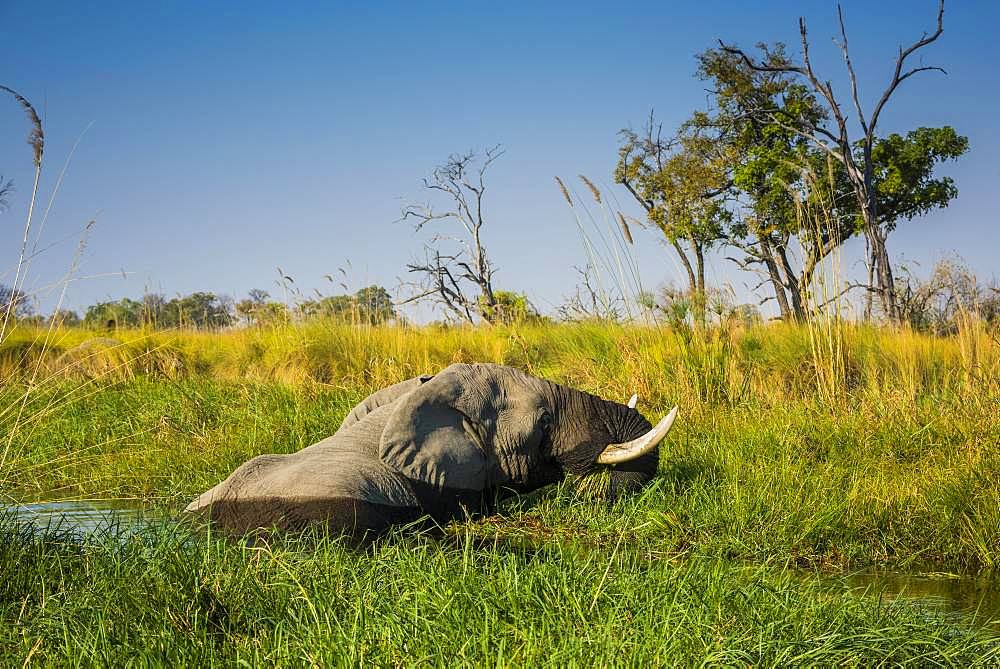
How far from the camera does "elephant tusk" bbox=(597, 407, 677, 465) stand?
4.89 metres

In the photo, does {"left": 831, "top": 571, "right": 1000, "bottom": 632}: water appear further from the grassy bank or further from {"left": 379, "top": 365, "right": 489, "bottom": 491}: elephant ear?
{"left": 379, "top": 365, "right": 489, "bottom": 491}: elephant ear

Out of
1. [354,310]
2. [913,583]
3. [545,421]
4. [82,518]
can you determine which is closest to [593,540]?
[545,421]

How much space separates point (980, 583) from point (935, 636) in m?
1.58

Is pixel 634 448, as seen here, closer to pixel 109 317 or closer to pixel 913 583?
pixel 913 583

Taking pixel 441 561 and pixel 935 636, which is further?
pixel 441 561

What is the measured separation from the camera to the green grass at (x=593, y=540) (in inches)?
107

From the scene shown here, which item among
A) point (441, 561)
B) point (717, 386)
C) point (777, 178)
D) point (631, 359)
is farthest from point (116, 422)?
point (777, 178)

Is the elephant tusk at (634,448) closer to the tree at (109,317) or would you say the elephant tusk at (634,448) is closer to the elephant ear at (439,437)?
the elephant ear at (439,437)

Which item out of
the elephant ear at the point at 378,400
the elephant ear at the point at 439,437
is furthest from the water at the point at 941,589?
the elephant ear at the point at 378,400

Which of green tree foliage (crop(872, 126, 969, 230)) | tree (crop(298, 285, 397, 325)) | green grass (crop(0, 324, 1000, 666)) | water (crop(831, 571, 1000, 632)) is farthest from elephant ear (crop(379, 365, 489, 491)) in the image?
green tree foliage (crop(872, 126, 969, 230))

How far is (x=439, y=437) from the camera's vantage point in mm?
4797

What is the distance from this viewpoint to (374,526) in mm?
4496

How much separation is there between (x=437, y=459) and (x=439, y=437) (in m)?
0.11

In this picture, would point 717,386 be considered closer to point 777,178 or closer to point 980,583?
point 980,583
